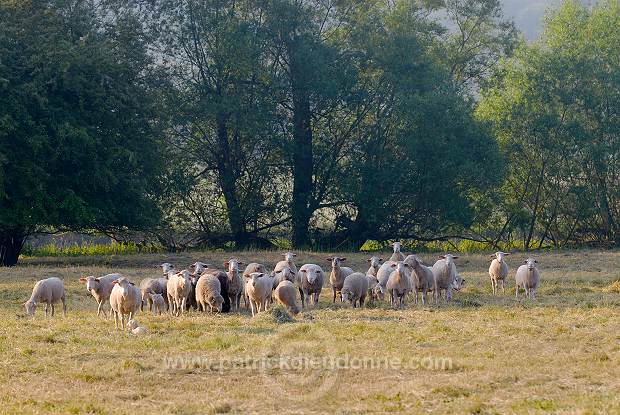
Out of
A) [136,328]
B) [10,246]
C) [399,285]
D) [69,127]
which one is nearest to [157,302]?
[136,328]

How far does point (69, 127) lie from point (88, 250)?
9894mm

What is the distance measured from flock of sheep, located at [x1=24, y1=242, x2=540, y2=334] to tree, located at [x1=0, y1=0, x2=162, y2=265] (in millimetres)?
9726

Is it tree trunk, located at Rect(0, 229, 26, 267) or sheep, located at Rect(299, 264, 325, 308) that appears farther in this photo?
tree trunk, located at Rect(0, 229, 26, 267)

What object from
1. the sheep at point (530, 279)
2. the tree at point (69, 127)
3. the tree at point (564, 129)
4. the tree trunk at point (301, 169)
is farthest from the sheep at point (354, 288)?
the tree at point (564, 129)

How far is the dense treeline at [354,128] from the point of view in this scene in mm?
38344

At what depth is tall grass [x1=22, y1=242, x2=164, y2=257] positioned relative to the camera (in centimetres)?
3944

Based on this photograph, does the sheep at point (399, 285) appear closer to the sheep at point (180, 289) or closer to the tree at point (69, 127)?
the sheep at point (180, 289)

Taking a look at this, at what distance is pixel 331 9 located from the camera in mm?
→ 41125

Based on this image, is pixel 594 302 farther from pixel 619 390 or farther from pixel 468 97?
pixel 468 97

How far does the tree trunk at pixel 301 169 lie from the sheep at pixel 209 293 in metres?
20.0

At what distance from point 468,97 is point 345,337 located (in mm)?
28713

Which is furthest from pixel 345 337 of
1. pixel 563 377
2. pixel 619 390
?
pixel 619 390

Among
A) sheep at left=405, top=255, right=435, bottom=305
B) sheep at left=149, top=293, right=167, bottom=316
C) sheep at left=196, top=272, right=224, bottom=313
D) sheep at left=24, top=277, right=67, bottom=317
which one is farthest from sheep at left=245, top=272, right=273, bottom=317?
sheep at left=24, top=277, right=67, bottom=317

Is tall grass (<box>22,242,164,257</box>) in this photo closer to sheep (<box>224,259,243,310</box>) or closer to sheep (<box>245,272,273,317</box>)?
sheep (<box>224,259,243,310</box>)
